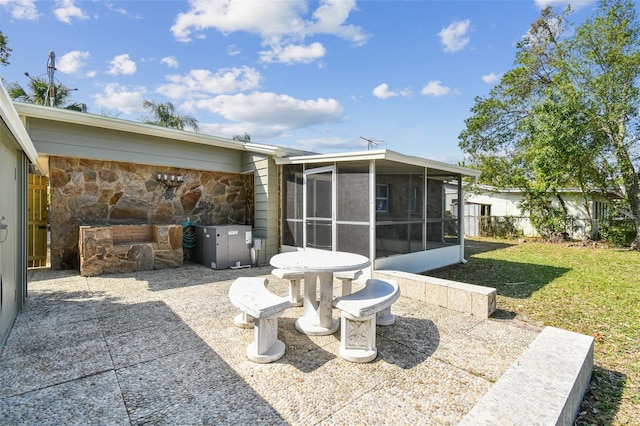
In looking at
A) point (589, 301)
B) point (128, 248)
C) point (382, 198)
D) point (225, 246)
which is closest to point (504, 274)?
point (589, 301)

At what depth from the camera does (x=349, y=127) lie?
18.9m

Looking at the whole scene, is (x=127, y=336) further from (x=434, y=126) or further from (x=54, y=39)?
(x=434, y=126)

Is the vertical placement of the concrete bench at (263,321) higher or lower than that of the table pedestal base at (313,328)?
higher

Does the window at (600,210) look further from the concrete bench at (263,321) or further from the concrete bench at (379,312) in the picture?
the concrete bench at (263,321)

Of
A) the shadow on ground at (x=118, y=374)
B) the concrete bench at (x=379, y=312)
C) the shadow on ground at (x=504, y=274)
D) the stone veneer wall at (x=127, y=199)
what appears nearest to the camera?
the shadow on ground at (x=118, y=374)

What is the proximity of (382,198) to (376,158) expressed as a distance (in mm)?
1080

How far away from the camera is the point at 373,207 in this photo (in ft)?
18.5

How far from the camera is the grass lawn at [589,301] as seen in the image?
2488 millimetres

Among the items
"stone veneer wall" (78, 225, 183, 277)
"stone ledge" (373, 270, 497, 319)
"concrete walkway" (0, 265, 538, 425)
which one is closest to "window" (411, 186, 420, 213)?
"stone ledge" (373, 270, 497, 319)

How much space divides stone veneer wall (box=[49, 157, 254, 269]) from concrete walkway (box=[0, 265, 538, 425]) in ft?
7.97

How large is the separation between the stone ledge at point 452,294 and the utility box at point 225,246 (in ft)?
11.2

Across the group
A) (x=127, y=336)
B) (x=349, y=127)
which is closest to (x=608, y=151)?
(x=349, y=127)

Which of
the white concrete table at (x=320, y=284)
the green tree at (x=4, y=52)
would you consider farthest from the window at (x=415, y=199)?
the green tree at (x=4, y=52)

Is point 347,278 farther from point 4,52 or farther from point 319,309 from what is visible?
point 4,52
